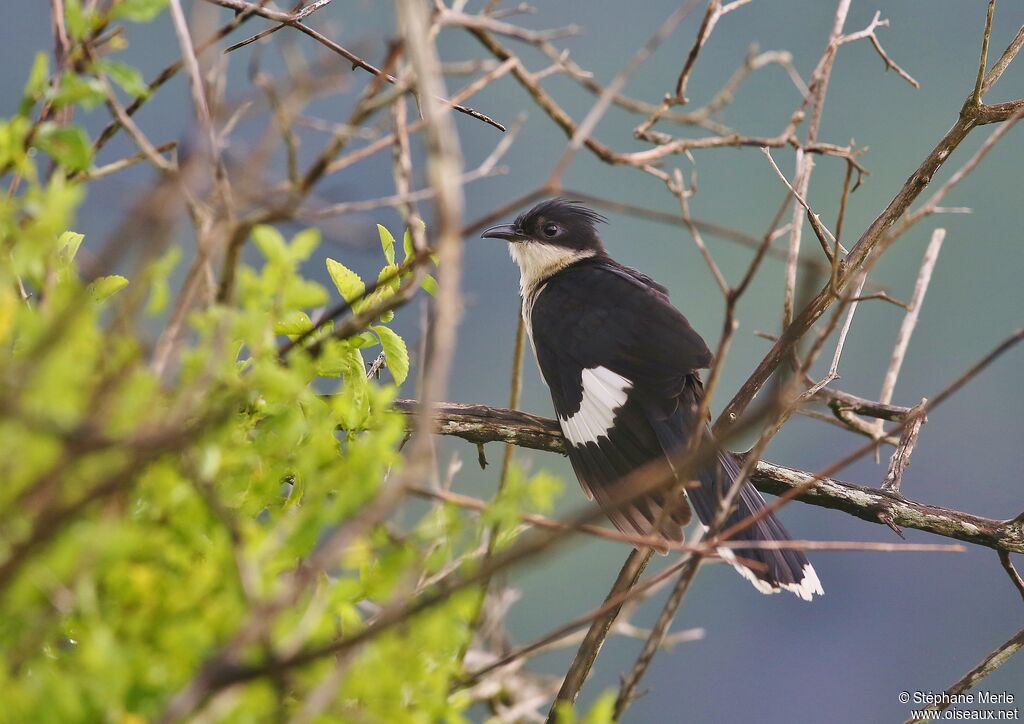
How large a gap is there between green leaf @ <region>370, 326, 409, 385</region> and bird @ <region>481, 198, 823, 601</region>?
1.18 m

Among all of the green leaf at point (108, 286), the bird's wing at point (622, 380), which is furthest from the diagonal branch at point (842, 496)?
the green leaf at point (108, 286)

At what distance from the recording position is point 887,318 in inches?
919

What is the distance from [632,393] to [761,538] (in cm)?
64

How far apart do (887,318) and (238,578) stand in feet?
78.8

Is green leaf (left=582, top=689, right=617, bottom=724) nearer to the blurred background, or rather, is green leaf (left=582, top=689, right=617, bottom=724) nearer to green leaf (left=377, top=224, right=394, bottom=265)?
green leaf (left=377, top=224, right=394, bottom=265)

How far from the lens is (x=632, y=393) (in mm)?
3281

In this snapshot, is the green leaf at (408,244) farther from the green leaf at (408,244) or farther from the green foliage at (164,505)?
the green foliage at (164,505)

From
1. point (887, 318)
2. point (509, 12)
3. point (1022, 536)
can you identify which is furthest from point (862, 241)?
point (887, 318)

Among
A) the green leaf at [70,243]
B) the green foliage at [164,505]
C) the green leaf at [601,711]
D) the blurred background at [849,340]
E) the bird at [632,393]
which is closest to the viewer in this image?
the green foliage at [164,505]

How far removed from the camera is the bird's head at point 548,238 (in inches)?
168

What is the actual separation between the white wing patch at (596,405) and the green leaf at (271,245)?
1.97 metres

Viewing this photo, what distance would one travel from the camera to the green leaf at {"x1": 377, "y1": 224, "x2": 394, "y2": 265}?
159 centimetres

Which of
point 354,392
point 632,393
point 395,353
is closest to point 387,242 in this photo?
point 395,353

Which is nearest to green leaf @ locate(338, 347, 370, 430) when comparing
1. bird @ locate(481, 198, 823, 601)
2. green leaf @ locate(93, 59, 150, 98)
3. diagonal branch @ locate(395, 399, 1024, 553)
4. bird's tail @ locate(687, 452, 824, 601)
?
green leaf @ locate(93, 59, 150, 98)
